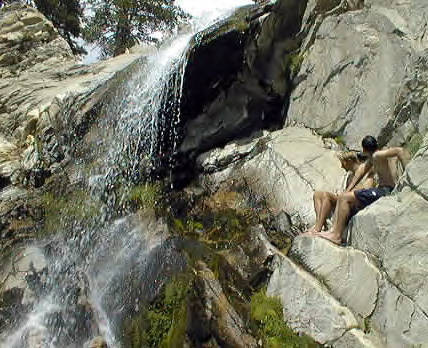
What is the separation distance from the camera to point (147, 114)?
12648 mm

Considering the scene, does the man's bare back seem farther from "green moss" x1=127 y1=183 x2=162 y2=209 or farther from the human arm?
"green moss" x1=127 y1=183 x2=162 y2=209

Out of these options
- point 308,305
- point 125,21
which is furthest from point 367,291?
point 125,21

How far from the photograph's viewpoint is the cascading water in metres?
7.52

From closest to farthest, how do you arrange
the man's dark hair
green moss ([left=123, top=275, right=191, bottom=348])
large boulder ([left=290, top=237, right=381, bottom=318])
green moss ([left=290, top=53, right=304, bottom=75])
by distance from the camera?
1. large boulder ([left=290, top=237, right=381, bottom=318])
2. green moss ([left=123, top=275, right=191, bottom=348])
3. the man's dark hair
4. green moss ([left=290, top=53, right=304, bottom=75])

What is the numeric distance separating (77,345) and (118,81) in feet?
27.4

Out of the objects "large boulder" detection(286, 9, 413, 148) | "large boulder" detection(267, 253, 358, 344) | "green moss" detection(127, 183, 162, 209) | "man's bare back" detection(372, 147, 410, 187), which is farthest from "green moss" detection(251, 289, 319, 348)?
"green moss" detection(127, 183, 162, 209)

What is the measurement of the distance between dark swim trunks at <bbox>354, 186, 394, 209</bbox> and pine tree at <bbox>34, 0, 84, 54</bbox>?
68.5ft

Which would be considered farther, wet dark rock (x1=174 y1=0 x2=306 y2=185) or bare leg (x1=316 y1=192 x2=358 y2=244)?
wet dark rock (x1=174 y1=0 x2=306 y2=185)

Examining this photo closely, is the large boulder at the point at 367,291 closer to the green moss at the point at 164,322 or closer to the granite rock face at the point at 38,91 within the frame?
the green moss at the point at 164,322

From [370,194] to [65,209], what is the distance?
679 centimetres

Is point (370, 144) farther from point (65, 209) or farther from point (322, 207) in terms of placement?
point (65, 209)

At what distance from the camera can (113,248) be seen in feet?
31.0

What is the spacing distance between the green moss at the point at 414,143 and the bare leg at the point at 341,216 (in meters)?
1.47

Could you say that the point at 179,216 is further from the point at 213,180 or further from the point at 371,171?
the point at 371,171
